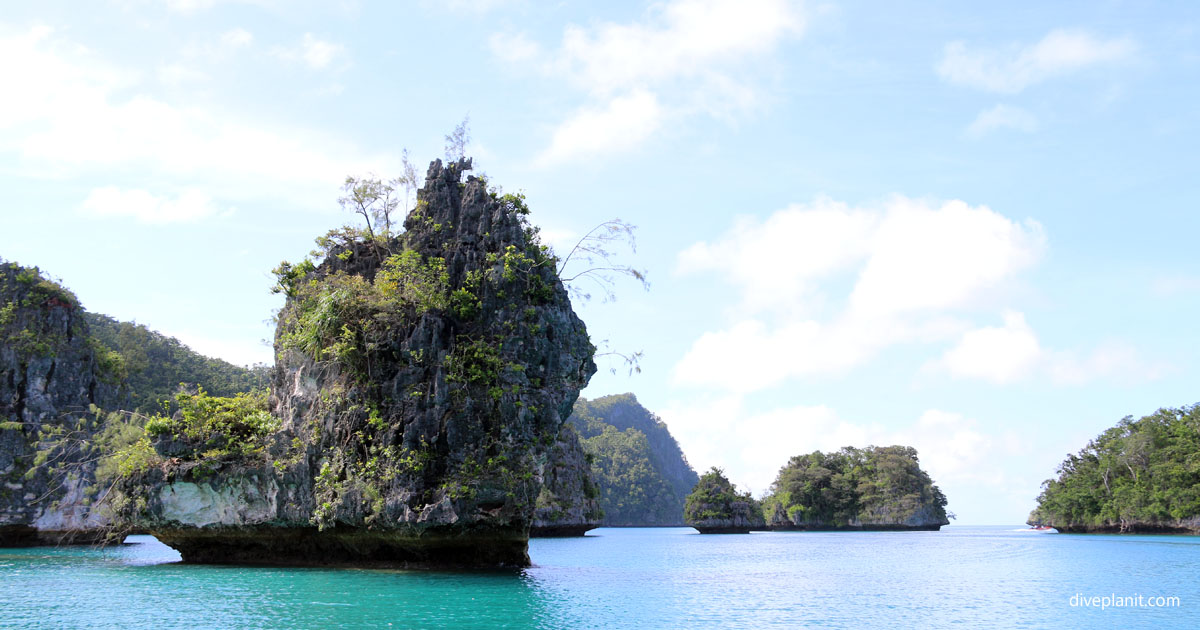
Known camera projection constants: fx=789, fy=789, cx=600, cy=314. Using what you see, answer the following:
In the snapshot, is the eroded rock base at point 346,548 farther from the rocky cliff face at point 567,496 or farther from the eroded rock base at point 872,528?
the eroded rock base at point 872,528

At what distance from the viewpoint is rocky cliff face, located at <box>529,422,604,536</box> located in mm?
70500

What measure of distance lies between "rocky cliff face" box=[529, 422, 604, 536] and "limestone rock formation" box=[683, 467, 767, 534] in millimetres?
14437

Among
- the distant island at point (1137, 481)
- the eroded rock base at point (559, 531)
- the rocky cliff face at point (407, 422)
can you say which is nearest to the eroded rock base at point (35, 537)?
the rocky cliff face at point (407, 422)

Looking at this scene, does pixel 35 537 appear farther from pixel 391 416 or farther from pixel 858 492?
pixel 858 492

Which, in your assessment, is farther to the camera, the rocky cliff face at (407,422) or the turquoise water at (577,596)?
the rocky cliff face at (407,422)

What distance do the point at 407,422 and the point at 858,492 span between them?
3266 inches

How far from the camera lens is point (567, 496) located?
242ft

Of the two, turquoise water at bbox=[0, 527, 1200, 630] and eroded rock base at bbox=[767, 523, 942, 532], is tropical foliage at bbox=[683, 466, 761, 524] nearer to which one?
eroded rock base at bbox=[767, 523, 942, 532]

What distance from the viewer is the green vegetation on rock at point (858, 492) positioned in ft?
310

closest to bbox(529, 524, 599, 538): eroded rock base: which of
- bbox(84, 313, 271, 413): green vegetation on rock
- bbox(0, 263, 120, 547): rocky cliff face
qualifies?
bbox(84, 313, 271, 413): green vegetation on rock

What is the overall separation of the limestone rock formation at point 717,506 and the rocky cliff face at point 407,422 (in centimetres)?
6340

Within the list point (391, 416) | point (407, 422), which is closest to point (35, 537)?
point (391, 416)

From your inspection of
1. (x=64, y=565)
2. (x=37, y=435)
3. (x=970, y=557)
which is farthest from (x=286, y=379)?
(x=970, y=557)

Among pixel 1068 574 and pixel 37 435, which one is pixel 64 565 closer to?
pixel 37 435
